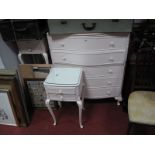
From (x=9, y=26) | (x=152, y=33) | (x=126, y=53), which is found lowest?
(x=126, y=53)

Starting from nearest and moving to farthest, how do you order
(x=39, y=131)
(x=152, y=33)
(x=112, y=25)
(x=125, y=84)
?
1. (x=112, y=25)
2. (x=152, y=33)
3. (x=39, y=131)
4. (x=125, y=84)

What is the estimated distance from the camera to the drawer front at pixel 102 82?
1.83 metres

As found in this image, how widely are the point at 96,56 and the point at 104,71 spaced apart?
0.21 meters

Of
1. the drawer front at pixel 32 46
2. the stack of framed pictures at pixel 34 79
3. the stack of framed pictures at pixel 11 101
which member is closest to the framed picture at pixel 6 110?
the stack of framed pictures at pixel 11 101

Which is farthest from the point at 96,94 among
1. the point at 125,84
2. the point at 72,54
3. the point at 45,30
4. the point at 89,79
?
the point at 45,30

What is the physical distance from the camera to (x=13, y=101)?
1.73m

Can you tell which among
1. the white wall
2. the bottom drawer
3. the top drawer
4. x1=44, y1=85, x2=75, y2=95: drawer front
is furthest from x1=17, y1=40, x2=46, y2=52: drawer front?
the bottom drawer

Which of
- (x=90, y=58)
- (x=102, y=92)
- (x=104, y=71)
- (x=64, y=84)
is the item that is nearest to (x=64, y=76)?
(x=64, y=84)

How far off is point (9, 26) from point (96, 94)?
1.17 metres

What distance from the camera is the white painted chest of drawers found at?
5.08 ft

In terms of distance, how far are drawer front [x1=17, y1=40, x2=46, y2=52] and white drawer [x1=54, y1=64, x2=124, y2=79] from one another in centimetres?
27

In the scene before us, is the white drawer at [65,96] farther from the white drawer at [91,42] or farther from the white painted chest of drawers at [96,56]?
the white drawer at [91,42]

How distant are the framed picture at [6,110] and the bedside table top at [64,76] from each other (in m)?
0.47

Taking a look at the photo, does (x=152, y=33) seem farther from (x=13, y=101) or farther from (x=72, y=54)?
(x=13, y=101)
